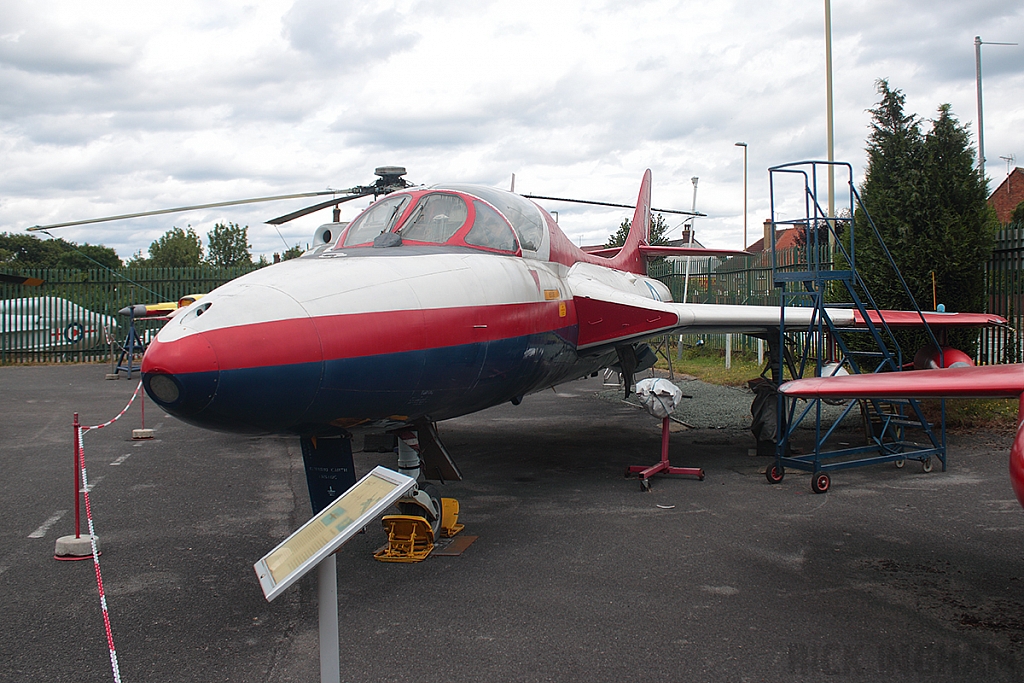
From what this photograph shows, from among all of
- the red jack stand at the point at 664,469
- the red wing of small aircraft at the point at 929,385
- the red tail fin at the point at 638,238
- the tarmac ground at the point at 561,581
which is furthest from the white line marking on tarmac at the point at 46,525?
the red tail fin at the point at 638,238

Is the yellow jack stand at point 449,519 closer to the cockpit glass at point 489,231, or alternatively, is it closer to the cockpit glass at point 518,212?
the cockpit glass at point 489,231

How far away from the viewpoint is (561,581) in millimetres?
4789

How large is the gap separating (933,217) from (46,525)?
11.6m

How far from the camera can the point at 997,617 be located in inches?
163

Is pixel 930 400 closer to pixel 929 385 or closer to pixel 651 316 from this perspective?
pixel 651 316

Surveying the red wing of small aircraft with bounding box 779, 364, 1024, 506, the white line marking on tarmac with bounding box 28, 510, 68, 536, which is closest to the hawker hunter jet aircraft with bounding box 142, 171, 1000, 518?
the red wing of small aircraft with bounding box 779, 364, 1024, 506

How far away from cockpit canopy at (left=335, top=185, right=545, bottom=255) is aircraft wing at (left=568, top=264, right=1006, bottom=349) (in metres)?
0.93

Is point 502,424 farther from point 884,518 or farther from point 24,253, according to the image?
point 24,253

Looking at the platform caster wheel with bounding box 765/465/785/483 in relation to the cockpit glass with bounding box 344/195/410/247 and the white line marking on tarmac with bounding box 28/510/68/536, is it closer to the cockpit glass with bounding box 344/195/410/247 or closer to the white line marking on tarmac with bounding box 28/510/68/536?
the cockpit glass with bounding box 344/195/410/247

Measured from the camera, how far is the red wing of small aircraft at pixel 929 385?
386 centimetres

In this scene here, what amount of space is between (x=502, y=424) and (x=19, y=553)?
7.11 meters

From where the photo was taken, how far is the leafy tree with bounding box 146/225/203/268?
221 feet

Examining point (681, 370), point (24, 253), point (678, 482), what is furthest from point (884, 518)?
point (24, 253)

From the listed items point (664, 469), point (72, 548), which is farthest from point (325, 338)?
point (664, 469)
